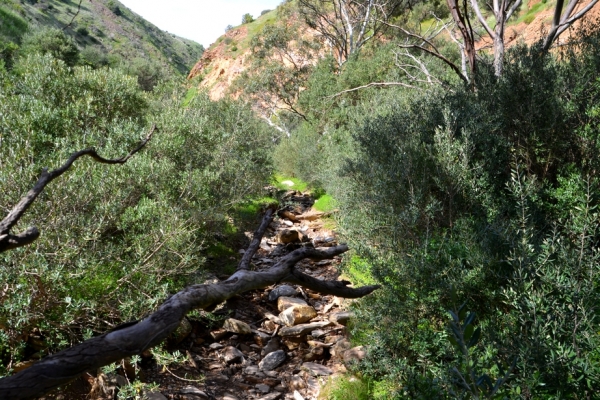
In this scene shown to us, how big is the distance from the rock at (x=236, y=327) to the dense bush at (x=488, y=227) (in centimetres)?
258

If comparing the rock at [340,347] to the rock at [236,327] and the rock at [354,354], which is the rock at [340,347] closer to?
the rock at [354,354]

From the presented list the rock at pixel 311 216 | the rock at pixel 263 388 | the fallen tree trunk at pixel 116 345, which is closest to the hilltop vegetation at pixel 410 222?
the rock at pixel 263 388

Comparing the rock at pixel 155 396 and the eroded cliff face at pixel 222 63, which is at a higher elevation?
the eroded cliff face at pixel 222 63

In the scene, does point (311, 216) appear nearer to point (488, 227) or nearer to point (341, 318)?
point (341, 318)

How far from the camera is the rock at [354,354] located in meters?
6.90

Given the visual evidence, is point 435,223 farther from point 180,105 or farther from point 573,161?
point 180,105

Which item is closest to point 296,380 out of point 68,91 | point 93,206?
point 93,206

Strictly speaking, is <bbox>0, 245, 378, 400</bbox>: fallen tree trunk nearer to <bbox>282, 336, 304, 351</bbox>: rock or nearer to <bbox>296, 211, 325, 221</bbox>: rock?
<bbox>282, 336, 304, 351</bbox>: rock

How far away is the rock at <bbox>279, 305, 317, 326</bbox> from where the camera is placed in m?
8.94

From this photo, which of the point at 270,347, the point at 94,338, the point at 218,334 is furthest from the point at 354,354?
the point at 94,338

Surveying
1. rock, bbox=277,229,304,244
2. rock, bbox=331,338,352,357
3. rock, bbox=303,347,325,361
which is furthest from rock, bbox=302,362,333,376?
rock, bbox=277,229,304,244

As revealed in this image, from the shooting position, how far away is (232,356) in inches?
312

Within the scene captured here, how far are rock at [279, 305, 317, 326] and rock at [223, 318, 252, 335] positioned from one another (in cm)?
84

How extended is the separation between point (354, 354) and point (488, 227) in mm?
3373
